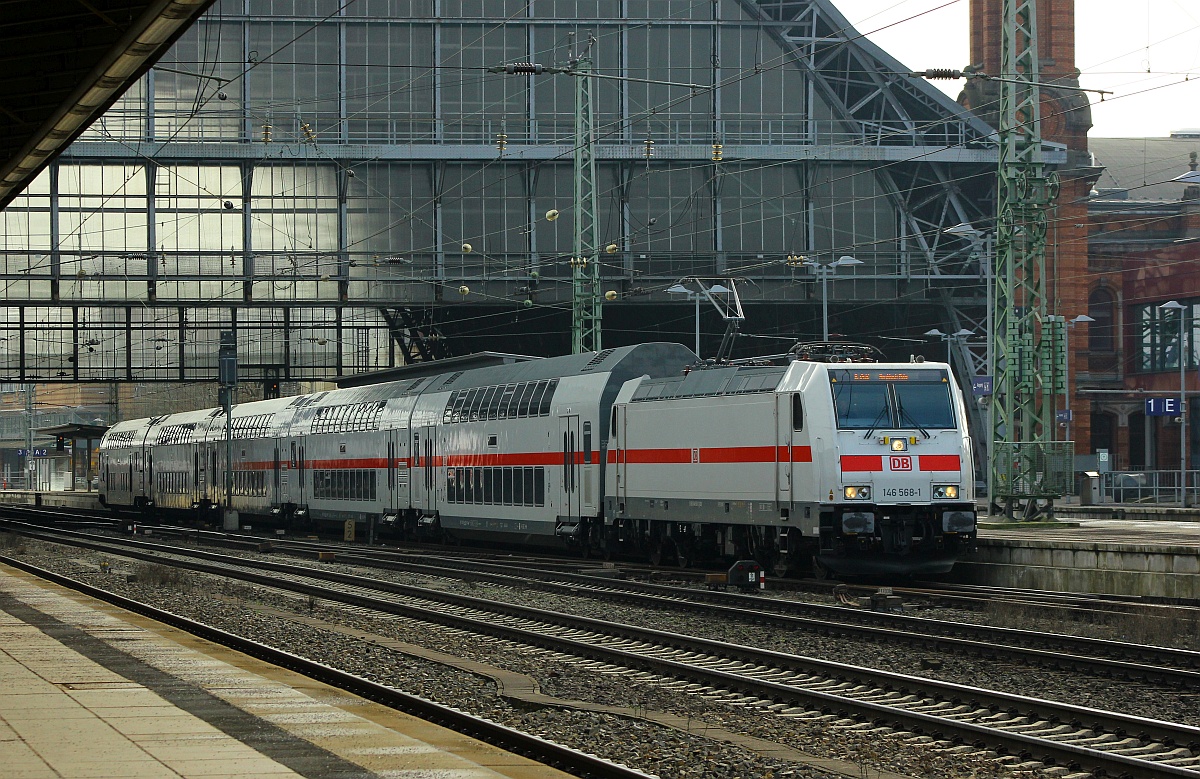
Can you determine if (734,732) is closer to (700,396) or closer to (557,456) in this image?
(700,396)

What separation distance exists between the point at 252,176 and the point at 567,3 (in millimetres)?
15773

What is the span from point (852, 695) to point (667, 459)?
13.3 metres

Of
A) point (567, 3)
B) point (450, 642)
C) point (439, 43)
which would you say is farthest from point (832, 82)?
point (450, 642)

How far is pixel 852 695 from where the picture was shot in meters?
14.0

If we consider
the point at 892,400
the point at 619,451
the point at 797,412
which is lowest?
the point at 619,451

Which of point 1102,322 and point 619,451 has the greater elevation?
point 1102,322

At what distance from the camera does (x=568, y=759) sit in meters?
10.5

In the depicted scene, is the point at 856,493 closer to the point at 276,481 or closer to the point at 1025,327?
the point at 1025,327

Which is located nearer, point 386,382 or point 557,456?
point 557,456

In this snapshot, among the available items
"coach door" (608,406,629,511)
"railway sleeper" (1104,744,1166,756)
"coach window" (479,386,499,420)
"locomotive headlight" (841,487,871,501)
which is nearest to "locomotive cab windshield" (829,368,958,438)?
"locomotive headlight" (841,487,871,501)

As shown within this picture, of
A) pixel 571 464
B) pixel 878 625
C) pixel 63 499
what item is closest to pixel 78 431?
pixel 63 499

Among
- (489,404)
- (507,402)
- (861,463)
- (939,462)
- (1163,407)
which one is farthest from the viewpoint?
(1163,407)

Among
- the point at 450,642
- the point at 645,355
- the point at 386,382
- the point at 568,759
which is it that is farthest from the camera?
the point at 386,382

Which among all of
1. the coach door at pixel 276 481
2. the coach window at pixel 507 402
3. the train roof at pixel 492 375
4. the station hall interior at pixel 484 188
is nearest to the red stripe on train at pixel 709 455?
the train roof at pixel 492 375
